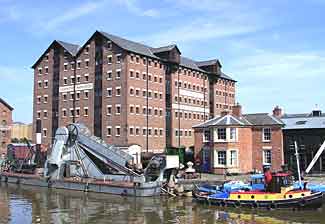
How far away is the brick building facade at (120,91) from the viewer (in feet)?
226

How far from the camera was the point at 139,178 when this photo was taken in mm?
41469

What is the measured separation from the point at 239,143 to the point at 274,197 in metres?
18.9

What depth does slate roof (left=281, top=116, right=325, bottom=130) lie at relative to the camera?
53375mm

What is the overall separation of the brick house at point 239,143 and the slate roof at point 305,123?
3.49 m

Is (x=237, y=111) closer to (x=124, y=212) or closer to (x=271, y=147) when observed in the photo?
(x=271, y=147)

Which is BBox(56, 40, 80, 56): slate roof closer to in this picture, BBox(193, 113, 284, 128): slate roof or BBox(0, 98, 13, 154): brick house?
BBox(0, 98, 13, 154): brick house

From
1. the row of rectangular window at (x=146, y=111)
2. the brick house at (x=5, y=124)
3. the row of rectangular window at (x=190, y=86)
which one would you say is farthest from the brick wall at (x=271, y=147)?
the brick house at (x=5, y=124)

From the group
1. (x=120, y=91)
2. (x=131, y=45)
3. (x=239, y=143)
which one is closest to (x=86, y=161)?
(x=239, y=143)

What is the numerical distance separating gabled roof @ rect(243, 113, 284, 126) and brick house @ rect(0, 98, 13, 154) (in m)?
52.6

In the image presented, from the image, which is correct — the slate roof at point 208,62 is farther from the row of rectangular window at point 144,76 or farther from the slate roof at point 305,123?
the slate roof at point 305,123

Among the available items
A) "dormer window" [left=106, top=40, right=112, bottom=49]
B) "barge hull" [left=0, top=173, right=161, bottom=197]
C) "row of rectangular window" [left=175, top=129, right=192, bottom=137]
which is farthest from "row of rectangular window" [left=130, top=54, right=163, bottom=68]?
"barge hull" [left=0, top=173, right=161, bottom=197]

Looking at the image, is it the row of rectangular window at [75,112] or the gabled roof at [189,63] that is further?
the gabled roof at [189,63]

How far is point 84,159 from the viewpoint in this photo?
4759 cm

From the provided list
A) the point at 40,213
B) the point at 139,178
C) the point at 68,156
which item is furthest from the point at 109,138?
the point at 40,213
